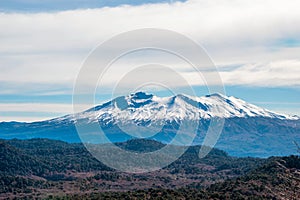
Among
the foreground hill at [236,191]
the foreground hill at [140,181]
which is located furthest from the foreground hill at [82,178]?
the foreground hill at [236,191]

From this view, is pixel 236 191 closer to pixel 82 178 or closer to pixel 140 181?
pixel 140 181

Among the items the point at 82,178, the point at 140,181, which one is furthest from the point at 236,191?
the point at 82,178

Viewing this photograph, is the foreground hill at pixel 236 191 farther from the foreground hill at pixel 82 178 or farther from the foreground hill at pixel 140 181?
the foreground hill at pixel 82 178

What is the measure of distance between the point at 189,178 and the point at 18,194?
6592 centimetres

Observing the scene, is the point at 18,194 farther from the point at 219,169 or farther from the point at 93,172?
the point at 219,169

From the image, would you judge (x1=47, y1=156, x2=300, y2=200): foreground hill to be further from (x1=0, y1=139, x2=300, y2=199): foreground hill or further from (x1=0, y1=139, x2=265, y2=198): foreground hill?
(x1=0, y1=139, x2=265, y2=198): foreground hill

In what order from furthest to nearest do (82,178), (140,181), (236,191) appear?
(82,178), (140,181), (236,191)

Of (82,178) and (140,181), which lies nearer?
(140,181)

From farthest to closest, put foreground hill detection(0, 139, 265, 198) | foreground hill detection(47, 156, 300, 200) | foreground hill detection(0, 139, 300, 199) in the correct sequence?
1. foreground hill detection(0, 139, 265, 198)
2. foreground hill detection(0, 139, 300, 199)
3. foreground hill detection(47, 156, 300, 200)

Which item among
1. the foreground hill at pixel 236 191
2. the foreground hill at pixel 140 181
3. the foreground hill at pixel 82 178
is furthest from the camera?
the foreground hill at pixel 82 178

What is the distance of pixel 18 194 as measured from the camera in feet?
447

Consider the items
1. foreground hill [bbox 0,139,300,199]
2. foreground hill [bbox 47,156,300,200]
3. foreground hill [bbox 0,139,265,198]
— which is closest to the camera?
foreground hill [bbox 47,156,300,200]

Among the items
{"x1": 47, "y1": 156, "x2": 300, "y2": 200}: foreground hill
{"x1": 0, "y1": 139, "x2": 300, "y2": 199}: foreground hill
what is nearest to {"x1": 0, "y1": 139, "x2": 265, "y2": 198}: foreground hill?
{"x1": 0, "y1": 139, "x2": 300, "y2": 199}: foreground hill

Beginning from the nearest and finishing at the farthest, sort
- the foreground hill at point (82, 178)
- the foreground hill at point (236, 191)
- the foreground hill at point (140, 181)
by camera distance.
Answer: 1. the foreground hill at point (236, 191)
2. the foreground hill at point (140, 181)
3. the foreground hill at point (82, 178)
